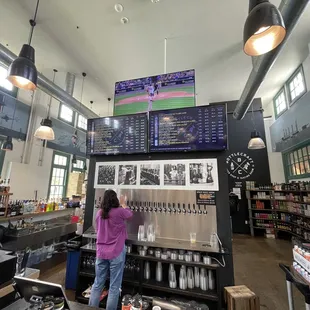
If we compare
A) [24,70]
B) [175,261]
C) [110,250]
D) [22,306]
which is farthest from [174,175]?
[24,70]

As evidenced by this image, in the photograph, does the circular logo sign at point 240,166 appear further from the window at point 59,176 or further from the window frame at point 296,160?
the window at point 59,176

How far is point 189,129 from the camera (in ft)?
8.96

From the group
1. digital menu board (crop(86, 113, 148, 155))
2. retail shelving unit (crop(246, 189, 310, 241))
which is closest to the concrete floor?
retail shelving unit (crop(246, 189, 310, 241))

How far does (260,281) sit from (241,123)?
6087mm

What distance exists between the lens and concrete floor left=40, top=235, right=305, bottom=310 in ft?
9.50

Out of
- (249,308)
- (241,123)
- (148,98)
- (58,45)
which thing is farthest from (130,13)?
(241,123)

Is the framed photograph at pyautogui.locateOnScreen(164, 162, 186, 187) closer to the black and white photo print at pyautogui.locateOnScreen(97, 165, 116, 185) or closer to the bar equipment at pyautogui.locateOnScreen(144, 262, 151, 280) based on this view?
the black and white photo print at pyautogui.locateOnScreen(97, 165, 116, 185)

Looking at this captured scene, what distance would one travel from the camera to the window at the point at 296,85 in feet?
18.0

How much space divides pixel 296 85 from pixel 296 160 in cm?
263

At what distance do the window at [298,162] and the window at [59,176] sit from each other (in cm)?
860

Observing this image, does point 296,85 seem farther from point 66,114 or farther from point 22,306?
point 66,114

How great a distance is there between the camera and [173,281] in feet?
7.79

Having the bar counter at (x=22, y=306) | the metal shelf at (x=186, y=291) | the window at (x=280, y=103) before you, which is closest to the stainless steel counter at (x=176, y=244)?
the metal shelf at (x=186, y=291)

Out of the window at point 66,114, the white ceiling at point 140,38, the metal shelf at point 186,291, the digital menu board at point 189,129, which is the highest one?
the white ceiling at point 140,38
